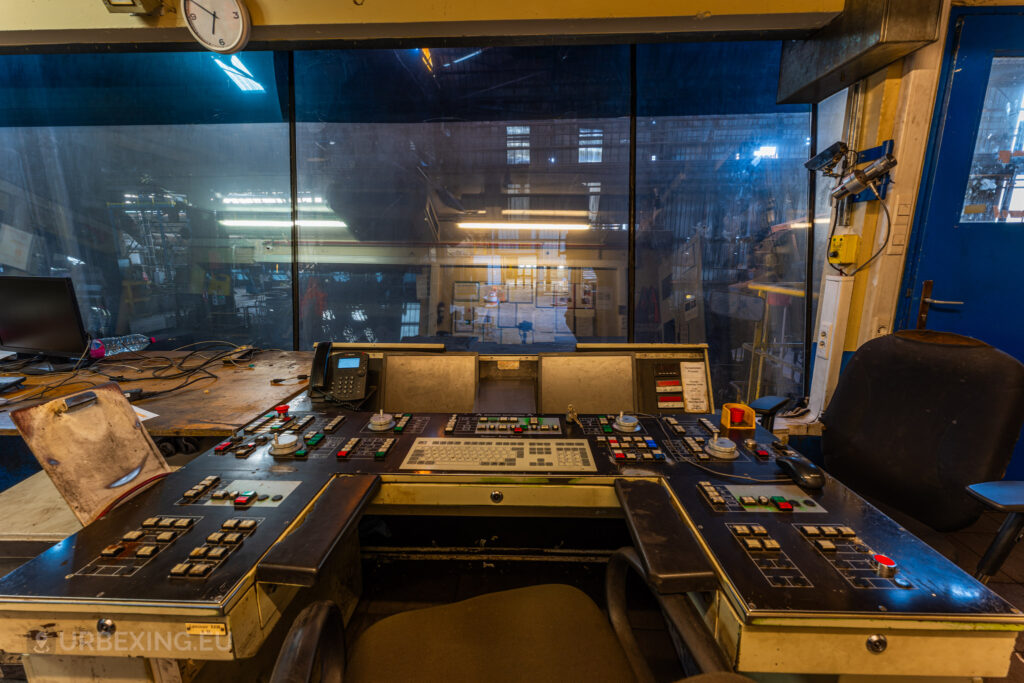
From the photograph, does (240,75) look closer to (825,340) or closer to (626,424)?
(626,424)

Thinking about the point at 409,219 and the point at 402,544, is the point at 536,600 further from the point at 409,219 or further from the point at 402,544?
the point at 409,219

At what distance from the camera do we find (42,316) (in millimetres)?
2377

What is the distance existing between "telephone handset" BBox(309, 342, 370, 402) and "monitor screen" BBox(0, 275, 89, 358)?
161 cm

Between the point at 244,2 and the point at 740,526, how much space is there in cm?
324

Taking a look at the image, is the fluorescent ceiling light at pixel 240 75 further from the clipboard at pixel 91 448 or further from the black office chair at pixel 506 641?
the black office chair at pixel 506 641

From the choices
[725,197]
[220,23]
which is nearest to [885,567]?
[725,197]

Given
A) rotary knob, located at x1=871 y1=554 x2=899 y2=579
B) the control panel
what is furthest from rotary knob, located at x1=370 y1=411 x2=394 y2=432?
rotary knob, located at x1=871 y1=554 x2=899 y2=579

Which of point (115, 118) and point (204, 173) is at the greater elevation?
point (115, 118)

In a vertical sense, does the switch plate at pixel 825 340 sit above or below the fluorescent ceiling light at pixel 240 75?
below

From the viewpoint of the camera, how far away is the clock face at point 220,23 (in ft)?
7.23

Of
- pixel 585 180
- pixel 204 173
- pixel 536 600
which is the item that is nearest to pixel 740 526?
pixel 536 600

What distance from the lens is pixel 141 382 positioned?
226 centimetres

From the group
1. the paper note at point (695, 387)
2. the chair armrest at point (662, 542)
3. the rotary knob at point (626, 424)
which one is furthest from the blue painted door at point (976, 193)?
the chair armrest at point (662, 542)

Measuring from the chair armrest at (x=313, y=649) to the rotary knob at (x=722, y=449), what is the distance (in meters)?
1.14
